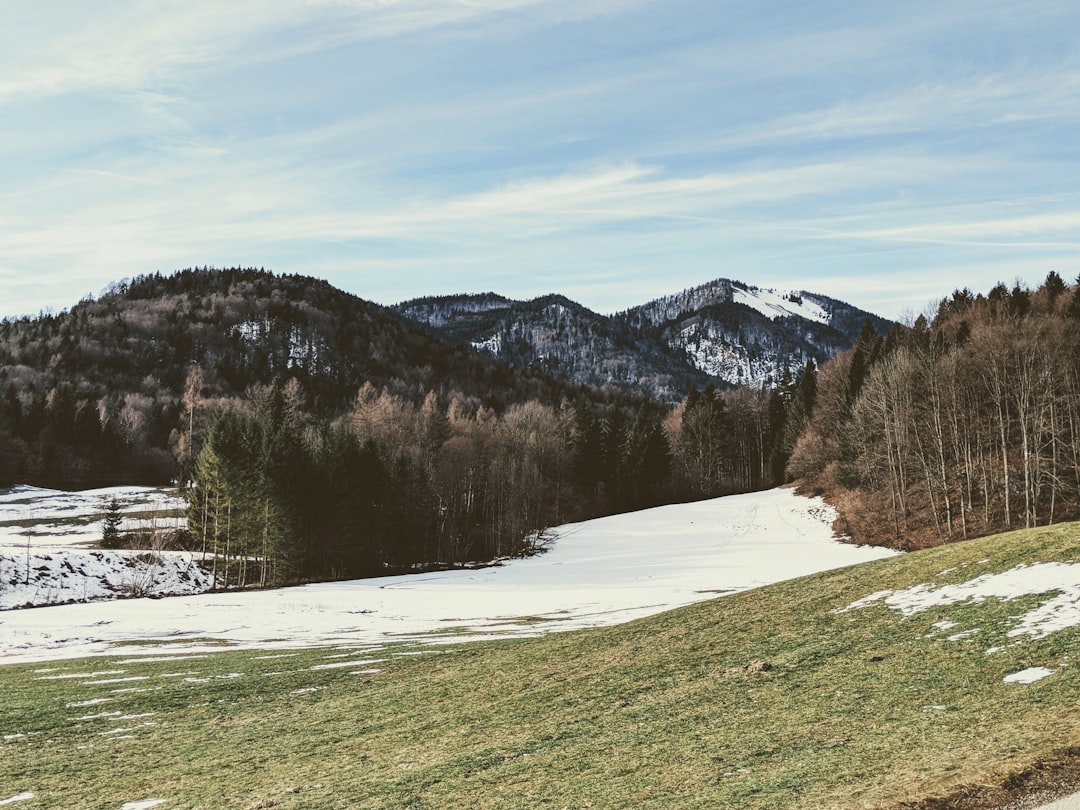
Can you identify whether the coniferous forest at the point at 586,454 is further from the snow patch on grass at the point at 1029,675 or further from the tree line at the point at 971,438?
the snow patch on grass at the point at 1029,675

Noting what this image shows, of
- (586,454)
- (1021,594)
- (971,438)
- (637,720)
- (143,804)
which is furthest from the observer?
(586,454)

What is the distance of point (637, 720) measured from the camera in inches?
467

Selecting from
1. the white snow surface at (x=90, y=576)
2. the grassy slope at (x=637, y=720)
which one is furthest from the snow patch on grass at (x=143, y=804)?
the white snow surface at (x=90, y=576)

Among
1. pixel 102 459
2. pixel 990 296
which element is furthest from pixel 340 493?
pixel 990 296

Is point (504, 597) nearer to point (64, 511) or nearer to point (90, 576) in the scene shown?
point (90, 576)

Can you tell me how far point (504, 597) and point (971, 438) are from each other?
141 ft

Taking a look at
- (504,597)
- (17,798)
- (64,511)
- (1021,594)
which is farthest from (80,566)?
(1021,594)

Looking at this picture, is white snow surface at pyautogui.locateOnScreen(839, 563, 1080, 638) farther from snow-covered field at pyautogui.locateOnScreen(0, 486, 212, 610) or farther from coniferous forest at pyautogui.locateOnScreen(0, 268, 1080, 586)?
snow-covered field at pyautogui.locateOnScreen(0, 486, 212, 610)

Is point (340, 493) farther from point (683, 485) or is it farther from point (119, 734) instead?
point (683, 485)

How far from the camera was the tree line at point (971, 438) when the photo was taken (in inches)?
2207

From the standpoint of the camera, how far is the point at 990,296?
111 metres

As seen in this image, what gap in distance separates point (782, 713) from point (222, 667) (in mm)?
18437

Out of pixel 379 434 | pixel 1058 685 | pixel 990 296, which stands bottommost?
pixel 1058 685

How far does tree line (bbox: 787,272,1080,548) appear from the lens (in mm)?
56062
